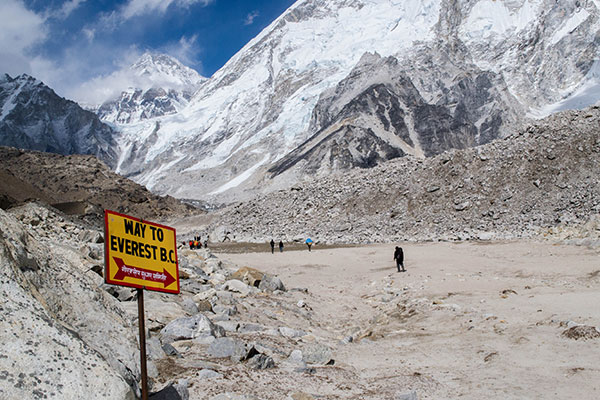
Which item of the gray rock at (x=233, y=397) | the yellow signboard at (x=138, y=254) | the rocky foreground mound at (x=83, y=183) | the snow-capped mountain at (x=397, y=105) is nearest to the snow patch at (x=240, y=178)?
the snow-capped mountain at (x=397, y=105)

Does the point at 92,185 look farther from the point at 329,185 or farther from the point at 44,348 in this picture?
the point at 44,348

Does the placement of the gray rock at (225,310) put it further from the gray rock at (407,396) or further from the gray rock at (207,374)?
the gray rock at (407,396)

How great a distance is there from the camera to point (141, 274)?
16.2 feet

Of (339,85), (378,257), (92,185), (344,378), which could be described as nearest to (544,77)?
(339,85)

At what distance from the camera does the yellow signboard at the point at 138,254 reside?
463 cm

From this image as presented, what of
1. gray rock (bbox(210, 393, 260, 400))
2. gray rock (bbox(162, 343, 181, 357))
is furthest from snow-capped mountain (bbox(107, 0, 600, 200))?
gray rock (bbox(210, 393, 260, 400))

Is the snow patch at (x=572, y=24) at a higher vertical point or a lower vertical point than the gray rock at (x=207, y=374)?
higher

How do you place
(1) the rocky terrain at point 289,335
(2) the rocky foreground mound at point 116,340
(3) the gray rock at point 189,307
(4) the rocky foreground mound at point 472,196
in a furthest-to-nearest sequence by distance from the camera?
(4) the rocky foreground mound at point 472,196 → (3) the gray rock at point 189,307 → (1) the rocky terrain at point 289,335 → (2) the rocky foreground mound at point 116,340

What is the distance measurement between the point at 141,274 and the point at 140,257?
18cm

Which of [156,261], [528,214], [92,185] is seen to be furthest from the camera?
[92,185]

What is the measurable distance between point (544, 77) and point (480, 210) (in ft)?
628

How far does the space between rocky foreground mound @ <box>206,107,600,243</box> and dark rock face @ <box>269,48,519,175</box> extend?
6417 centimetres

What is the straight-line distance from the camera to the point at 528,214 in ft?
101

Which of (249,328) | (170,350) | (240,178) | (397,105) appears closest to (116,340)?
(170,350)
